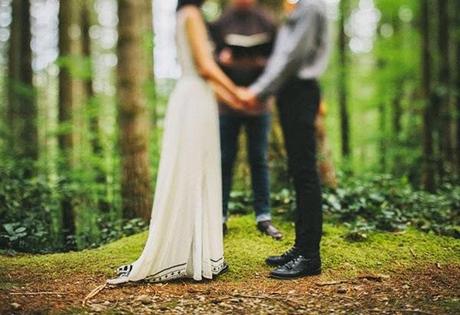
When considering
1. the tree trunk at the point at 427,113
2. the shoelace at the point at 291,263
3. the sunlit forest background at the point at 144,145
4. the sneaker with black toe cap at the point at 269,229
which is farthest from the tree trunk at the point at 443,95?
the shoelace at the point at 291,263

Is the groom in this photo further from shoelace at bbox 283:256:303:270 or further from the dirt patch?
the dirt patch

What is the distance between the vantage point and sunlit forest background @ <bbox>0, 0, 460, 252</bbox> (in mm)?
5250

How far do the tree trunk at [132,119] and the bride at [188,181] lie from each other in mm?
2477

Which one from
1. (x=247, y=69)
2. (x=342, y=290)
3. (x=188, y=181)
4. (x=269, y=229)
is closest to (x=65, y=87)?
(x=247, y=69)

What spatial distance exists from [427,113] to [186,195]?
244 inches

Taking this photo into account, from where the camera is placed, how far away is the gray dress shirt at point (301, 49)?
3.43 m

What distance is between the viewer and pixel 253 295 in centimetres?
322

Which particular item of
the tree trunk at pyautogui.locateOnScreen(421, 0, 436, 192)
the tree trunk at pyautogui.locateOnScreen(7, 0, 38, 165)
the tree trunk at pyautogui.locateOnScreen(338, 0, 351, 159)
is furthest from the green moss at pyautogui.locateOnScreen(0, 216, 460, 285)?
the tree trunk at pyautogui.locateOnScreen(338, 0, 351, 159)

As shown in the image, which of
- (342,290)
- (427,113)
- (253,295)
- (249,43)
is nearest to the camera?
(253,295)

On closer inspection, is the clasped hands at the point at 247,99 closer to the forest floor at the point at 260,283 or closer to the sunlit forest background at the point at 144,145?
the forest floor at the point at 260,283

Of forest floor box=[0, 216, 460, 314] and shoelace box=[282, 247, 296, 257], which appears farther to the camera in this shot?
shoelace box=[282, 247, 296, 257]

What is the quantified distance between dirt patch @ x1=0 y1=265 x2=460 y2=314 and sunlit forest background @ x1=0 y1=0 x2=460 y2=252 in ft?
3.49

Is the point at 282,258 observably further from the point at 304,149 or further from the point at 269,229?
the point at 304,149

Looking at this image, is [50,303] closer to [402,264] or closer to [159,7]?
[402,264]
